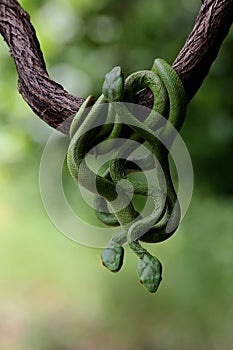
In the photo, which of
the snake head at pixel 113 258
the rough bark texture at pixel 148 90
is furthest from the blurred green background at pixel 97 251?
the snake head at pixel 113 258

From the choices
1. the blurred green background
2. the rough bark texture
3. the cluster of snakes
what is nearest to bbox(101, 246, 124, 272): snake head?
the cluster of snakes

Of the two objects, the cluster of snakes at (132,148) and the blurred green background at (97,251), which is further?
the blurred green background at (97,251)

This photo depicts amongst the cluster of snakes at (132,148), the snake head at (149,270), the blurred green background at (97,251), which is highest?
the blurred green background at (97,251)

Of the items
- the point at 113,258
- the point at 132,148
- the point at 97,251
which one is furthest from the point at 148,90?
the point at 97,251

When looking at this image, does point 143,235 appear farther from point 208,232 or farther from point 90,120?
point 208,232

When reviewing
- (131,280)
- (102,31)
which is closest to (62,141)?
(102,31)

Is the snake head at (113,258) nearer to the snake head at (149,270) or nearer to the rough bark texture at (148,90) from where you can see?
the snake head at (149,270)

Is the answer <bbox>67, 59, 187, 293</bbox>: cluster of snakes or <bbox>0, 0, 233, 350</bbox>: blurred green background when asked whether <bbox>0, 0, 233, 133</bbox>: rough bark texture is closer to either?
<bbox>67, 59, 187, 293</bbox>: cluster of snakes
